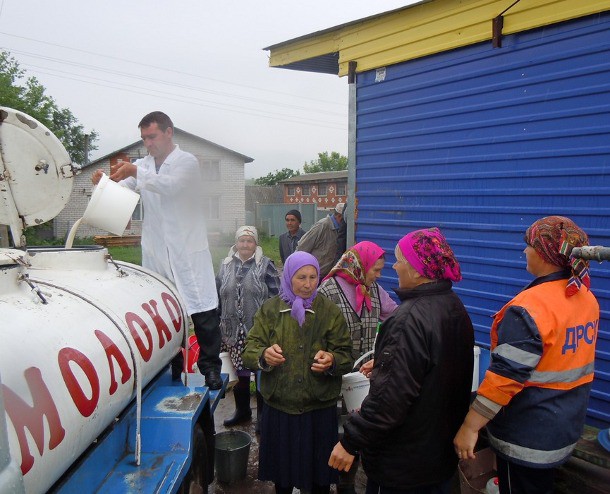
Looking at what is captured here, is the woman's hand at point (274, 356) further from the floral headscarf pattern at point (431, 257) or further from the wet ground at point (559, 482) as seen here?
the wet ground at point (559, 482)

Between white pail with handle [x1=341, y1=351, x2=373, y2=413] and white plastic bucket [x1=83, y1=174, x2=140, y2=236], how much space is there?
1.64m

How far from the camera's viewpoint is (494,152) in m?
4.28

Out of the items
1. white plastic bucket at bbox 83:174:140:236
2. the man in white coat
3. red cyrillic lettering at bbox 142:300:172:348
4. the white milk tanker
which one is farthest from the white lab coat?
red cyrillic lettering at bbox 142:300:172:348

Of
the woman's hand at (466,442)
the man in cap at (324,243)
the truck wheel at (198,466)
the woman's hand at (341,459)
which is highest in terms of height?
the man in cap at (324,243)

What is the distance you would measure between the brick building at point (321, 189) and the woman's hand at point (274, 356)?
121 feet

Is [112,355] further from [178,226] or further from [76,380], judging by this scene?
[178,226]

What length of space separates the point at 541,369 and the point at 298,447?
147cm

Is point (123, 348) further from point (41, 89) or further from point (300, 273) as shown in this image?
point (41, 89)

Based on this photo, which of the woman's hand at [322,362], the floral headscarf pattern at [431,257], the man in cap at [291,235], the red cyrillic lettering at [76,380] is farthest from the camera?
the man in cap at [291,235]

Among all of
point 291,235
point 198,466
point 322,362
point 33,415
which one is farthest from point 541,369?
point 291,235

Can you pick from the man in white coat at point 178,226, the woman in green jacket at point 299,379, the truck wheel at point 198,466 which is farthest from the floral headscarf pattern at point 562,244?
the truck wheel at point 198,466

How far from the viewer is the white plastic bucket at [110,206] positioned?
9.93ft

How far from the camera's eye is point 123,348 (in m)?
2.47

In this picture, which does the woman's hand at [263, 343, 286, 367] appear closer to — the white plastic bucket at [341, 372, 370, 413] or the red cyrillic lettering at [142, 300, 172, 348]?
the white plastic bucket at [341, 372, 370, 413]
